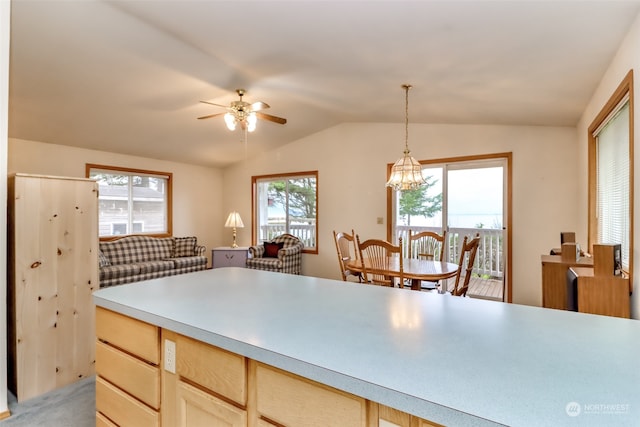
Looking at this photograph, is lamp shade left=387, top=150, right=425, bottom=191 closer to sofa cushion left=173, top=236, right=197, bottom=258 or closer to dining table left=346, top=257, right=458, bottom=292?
dining table left=346, top=257, right=458, bottom=292

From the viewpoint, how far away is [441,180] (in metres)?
4.88

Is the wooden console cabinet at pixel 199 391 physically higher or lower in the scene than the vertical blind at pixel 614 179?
lower

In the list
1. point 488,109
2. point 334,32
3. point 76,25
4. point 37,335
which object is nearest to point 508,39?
point 334,32

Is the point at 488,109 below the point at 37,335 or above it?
above

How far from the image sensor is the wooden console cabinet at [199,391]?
813 millimetres

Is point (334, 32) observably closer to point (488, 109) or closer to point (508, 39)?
point (508, 39)

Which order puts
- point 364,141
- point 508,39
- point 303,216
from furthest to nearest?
1. point 303,216
2. point 364,141
3. point 508,39

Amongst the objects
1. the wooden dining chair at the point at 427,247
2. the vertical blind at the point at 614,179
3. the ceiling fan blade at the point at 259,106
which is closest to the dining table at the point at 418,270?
the wooden dining chair at the point at 427,247

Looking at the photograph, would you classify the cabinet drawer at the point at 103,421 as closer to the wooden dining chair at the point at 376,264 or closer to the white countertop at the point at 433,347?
the white countertop at the point at 433,347

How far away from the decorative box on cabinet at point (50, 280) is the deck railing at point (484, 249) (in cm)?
431

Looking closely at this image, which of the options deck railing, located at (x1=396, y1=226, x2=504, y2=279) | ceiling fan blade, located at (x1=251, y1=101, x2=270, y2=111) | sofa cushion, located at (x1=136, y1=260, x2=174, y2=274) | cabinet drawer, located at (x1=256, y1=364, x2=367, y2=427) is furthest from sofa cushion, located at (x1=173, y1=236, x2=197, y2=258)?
cabinet drawer, located at (x1=256, y1=364, x2=367, y2=427)

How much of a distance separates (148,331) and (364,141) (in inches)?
185

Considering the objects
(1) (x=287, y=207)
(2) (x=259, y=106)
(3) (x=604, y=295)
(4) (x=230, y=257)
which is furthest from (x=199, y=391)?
(1) (x=287, y=207)

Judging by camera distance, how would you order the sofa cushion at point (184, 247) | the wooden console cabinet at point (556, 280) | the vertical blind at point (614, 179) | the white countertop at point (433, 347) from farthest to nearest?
the sofa cushion at point (184, 247)
the wooden console cabinet at point (556, 280)
the vertical blind at point (614, 179)
the white countertop at point (433, 347)
